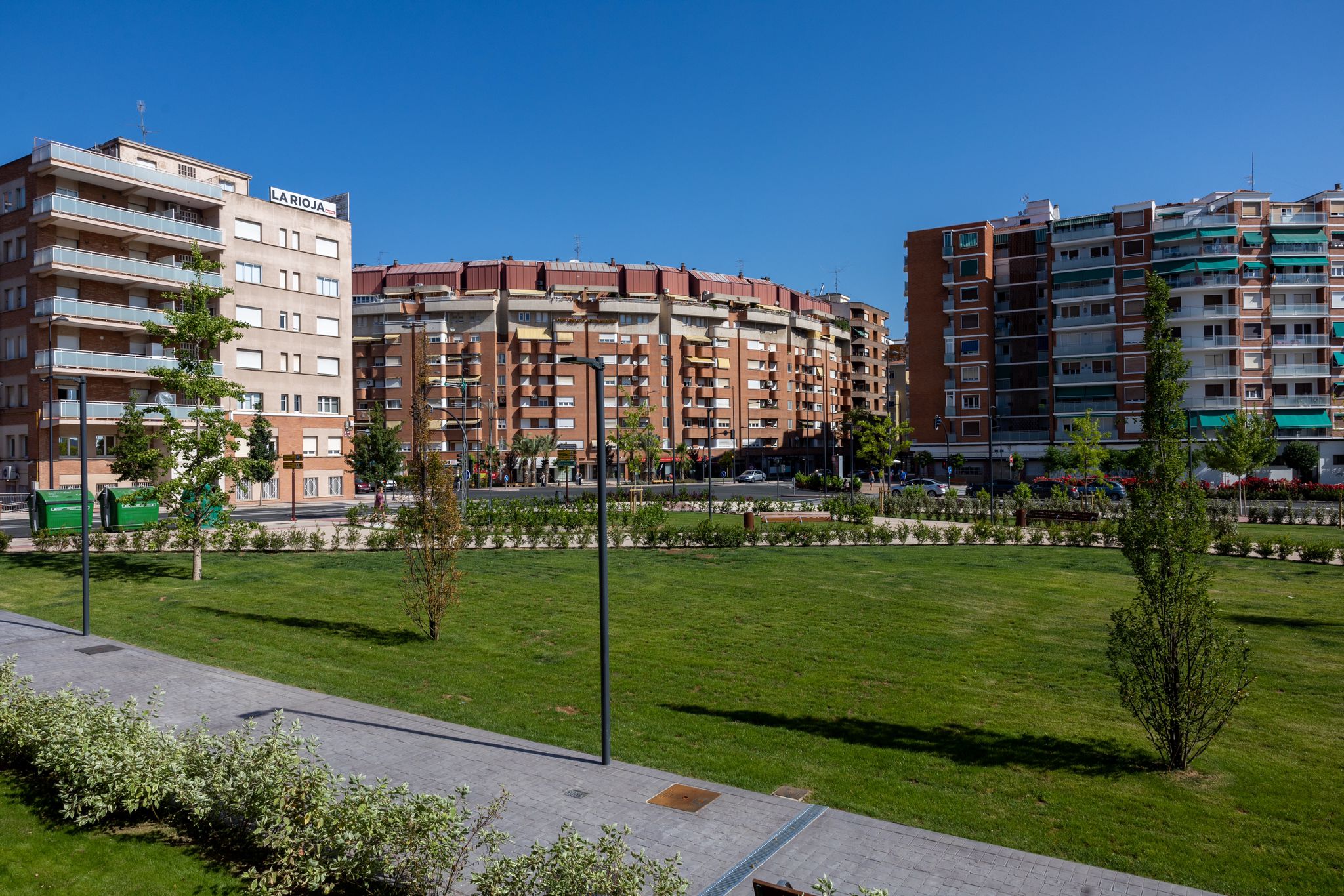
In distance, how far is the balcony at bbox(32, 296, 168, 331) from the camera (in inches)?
1647

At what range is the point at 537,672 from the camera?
1272 centimetres

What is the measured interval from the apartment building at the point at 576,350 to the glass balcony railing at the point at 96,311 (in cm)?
3798

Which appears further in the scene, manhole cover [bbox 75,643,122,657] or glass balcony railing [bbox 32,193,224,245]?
glass balcony railing [bbox 32,193,224,245]

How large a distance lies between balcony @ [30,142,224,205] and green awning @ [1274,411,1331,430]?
74.0 m

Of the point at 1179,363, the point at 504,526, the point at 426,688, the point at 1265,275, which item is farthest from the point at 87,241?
the point at 1265,275

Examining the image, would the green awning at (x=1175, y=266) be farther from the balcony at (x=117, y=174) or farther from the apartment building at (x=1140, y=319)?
Result: the balcony at (x=117, y=174)

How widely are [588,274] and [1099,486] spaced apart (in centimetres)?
6388

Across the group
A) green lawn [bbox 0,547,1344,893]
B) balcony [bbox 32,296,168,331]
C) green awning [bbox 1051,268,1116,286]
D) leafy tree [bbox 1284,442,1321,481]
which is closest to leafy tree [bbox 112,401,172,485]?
balcony [bbox 32,296,168,331]

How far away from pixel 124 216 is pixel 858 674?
4763cm

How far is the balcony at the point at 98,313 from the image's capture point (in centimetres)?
4184

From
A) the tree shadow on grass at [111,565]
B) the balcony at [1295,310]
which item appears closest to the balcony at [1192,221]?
the balcony at [1295,310]

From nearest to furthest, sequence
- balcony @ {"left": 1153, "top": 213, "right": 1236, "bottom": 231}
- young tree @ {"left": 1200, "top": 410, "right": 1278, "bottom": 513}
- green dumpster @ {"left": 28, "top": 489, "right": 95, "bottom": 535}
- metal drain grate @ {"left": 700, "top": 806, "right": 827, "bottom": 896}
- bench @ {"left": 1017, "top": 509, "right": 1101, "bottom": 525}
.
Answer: metal drain grate @ {"left": 700, "top": 806, "right": 827, "bottom": 896}, green dumpster @ {"left": 28, "top": 489, "right": 95, "bottom": 535}, bench @ {"left": 1017, "top": 509, "right": 1101, "bottom": 525}, young tree @ {"left": 1200, "top": 410, "right": 1278, "bottom": 513}, balcony @ {"left": 1153, "top": 213, "right": 1236, "bottom": 231}

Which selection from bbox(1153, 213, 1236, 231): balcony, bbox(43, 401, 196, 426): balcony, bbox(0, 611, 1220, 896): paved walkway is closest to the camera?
bbox(0, 611, 1220, 896): paved walkway

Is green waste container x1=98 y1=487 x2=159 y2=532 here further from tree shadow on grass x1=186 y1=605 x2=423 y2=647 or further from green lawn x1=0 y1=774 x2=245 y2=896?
green lawn x1=0 y1=774 x2=245 y2=896
